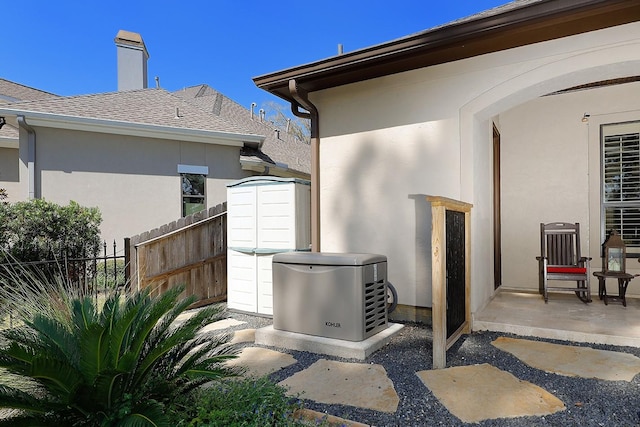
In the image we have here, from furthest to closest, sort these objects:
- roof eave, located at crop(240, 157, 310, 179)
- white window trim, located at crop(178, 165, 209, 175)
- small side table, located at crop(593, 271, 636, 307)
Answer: roof eave, located at crop(240, 157, 310, 179) < white window trim, located at crop(178, 165, 209, 175) < small side table, located at crop(593, 271, 636, 307)

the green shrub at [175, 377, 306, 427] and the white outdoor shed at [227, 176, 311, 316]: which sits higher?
the white outdoor shed at [227, 176, 311, 316]

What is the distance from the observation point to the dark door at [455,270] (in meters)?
3.20

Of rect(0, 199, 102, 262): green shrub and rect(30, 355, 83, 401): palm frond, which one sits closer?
rect(30, 355, 83, 401): palm frond

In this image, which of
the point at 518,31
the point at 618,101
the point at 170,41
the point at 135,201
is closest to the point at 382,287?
the point at 518,31

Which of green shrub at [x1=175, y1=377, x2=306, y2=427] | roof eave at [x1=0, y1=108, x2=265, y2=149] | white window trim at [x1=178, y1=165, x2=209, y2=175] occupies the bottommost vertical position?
green shrub at [x1=175, y1=377, x2=306, y2=427]

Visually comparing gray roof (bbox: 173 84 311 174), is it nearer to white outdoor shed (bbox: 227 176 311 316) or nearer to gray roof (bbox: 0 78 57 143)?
Result: gray roof (bbox: 0 78 57 143)

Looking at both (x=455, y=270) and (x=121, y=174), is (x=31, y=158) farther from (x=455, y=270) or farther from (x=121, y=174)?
(x=455, y=270)

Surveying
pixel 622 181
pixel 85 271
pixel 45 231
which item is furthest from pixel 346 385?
pixel 45 231

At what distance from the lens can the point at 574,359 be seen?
3020mm

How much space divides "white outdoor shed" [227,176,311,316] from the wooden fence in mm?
636

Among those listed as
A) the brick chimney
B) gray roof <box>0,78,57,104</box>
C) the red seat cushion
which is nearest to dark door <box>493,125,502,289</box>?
the red seat cushion

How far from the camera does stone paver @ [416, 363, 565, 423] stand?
2.25 metres

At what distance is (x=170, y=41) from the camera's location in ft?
52.2

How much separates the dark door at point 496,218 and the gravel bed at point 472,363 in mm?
2076
